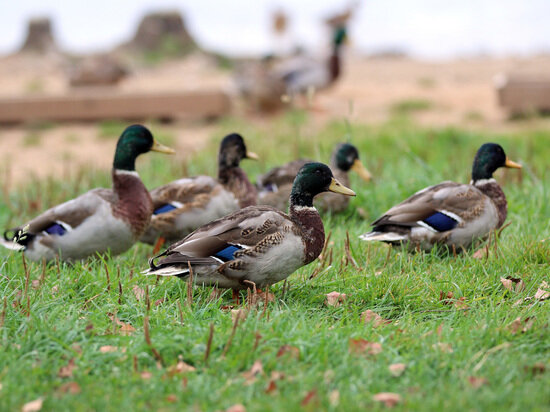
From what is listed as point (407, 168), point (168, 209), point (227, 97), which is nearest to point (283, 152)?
point (407, 168)

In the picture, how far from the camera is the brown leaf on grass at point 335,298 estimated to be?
13.9ft

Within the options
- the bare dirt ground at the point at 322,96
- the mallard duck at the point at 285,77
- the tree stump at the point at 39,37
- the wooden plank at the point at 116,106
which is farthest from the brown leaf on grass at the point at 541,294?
the tree stump at the point at 39,37

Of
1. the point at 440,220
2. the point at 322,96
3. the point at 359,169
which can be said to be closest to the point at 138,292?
the point at 440,220

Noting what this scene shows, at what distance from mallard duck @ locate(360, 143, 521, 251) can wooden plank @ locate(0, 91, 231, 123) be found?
714 centimetres

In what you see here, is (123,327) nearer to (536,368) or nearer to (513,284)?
(536,368)

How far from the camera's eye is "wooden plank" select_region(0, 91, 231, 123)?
11938mm

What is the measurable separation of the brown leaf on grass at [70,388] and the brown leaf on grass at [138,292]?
100 cm

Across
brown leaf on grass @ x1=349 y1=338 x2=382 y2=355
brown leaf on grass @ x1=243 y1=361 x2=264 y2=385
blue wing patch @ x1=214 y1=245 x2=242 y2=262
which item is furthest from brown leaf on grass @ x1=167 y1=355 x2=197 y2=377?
blue wing patch @ x1=214 y1=245 x2=242 y2=262

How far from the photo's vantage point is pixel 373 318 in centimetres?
389

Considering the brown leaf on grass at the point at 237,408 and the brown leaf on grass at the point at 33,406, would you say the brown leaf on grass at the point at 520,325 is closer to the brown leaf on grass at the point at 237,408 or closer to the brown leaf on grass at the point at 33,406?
the brown leaf on grass at the point at 237,408

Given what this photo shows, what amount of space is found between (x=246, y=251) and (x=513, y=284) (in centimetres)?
163

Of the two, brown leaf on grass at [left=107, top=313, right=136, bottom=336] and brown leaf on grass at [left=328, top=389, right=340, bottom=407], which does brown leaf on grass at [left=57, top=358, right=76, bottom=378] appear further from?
brown leaf on grass at [left=328, top=389, right=340, bottom=407]

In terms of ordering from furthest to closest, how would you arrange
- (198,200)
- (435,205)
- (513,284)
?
(198,200) → (435,205) → (513,284)

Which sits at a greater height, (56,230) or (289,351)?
(56,230)
